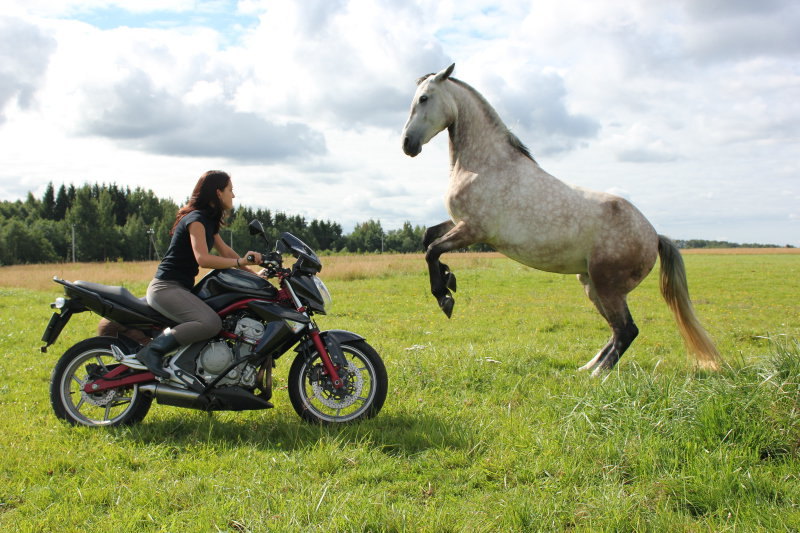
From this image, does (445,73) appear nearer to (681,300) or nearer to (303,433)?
(303,433)

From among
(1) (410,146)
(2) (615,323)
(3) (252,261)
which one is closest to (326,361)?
(3) (252,261)

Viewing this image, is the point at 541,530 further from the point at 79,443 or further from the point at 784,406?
the point at 79,443

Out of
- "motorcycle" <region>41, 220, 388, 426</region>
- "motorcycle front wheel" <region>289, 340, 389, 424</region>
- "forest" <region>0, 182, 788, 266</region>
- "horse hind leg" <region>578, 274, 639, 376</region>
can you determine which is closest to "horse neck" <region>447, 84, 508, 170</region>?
"horse hind leg" <region>578, 274, 639, 376</region>

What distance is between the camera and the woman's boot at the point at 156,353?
14.0ft

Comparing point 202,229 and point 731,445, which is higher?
Result: point 202,229

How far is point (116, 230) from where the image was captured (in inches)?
2714

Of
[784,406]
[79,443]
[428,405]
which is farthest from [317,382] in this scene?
[784,406]

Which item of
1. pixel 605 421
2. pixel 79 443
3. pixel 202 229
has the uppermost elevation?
pixel 202 229

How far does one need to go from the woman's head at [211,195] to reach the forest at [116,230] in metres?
44.3

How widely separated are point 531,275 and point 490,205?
63.0 ft

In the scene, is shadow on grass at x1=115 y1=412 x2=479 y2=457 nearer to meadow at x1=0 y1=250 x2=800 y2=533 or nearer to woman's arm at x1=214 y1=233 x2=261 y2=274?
meadow at x1=0 y1=250 x2=800 y2=533

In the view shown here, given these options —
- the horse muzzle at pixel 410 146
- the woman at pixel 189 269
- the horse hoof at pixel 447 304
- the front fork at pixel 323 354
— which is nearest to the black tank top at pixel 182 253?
the woman at pixel 189 269

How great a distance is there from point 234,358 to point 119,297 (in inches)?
40.2

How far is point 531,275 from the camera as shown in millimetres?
23422
